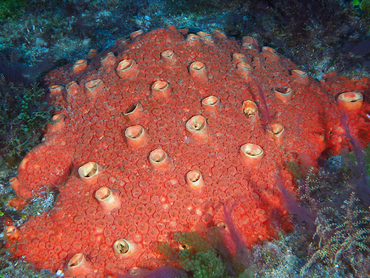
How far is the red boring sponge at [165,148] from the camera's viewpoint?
2.42 metres

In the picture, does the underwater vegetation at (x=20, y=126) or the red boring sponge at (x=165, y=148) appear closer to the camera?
the red boring sponge at (x=165, y=148)

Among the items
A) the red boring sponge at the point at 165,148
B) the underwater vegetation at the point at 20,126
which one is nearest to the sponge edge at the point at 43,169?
the red boring sponge at the point at 165,148

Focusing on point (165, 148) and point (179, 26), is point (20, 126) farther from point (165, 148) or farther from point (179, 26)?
point (179, 26)

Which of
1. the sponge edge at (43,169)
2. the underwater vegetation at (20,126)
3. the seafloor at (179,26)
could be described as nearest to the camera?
the seafloor at (179,26)

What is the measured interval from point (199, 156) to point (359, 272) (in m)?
1.78

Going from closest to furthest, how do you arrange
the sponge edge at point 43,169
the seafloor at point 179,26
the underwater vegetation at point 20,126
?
1. the seafloor at point 179,26
2. the sponge edge at point 43,169
3. the underwater vegetation at point 20,126

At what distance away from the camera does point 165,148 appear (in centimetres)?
265

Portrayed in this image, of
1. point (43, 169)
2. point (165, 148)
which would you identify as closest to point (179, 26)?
point (165, 148)

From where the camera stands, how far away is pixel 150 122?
276 cm

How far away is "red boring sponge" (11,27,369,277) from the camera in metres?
2.42

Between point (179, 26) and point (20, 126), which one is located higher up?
point (20, 126)

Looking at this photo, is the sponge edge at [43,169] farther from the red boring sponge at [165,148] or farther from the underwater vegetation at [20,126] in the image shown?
the underwater vegetation at [20,126]

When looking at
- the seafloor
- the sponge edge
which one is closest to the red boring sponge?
the sponge edge

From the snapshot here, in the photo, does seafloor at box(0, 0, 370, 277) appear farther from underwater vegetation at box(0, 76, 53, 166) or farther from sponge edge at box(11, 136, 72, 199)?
sponge edge at box(11, 136, 72, 199)
